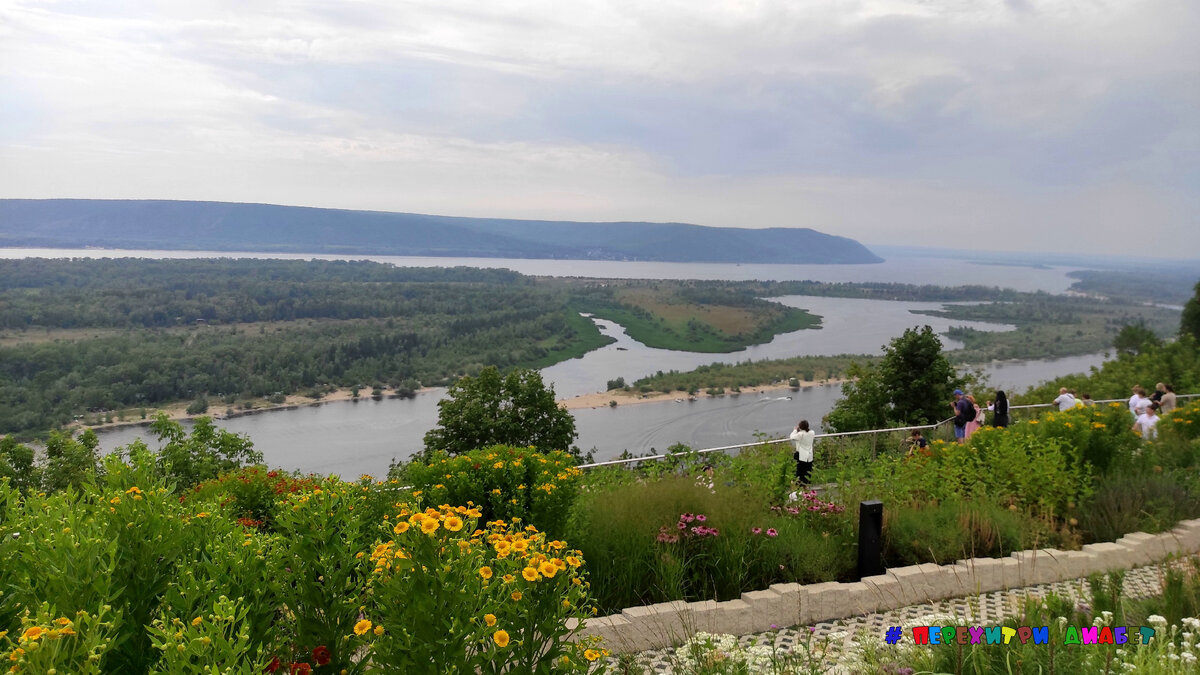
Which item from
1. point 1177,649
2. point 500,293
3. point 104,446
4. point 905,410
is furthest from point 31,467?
point 500,293

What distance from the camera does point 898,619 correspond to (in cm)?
529

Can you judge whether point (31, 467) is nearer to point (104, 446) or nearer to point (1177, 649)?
point (1177, 649)

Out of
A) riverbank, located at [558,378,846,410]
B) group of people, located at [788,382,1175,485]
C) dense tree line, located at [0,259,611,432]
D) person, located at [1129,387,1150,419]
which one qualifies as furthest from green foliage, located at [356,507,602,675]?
dense tree line, located at [0,259,611,432]

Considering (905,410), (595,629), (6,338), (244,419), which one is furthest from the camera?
(6,338)

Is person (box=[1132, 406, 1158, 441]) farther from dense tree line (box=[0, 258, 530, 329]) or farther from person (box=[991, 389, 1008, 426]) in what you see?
→ dense tree line (box=[0, 258, 530, 329])

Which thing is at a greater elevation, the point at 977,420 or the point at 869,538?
the point at 869,538

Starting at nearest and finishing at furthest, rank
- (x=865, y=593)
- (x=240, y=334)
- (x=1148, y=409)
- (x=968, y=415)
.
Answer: (x=865, y=593), (x=1148, y=409), (x=968, y=415), (x=240, y=334)

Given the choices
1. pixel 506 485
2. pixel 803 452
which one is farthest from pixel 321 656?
pixel 803 452

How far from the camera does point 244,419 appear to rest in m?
60.4

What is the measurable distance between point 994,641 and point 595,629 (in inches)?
94.3

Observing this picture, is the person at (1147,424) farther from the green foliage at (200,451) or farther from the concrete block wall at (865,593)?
the green foliage at (200,451)

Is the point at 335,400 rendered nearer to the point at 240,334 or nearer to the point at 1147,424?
the point at 240,334

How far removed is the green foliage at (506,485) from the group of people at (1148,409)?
8967mm

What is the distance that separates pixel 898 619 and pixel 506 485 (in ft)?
10.3
